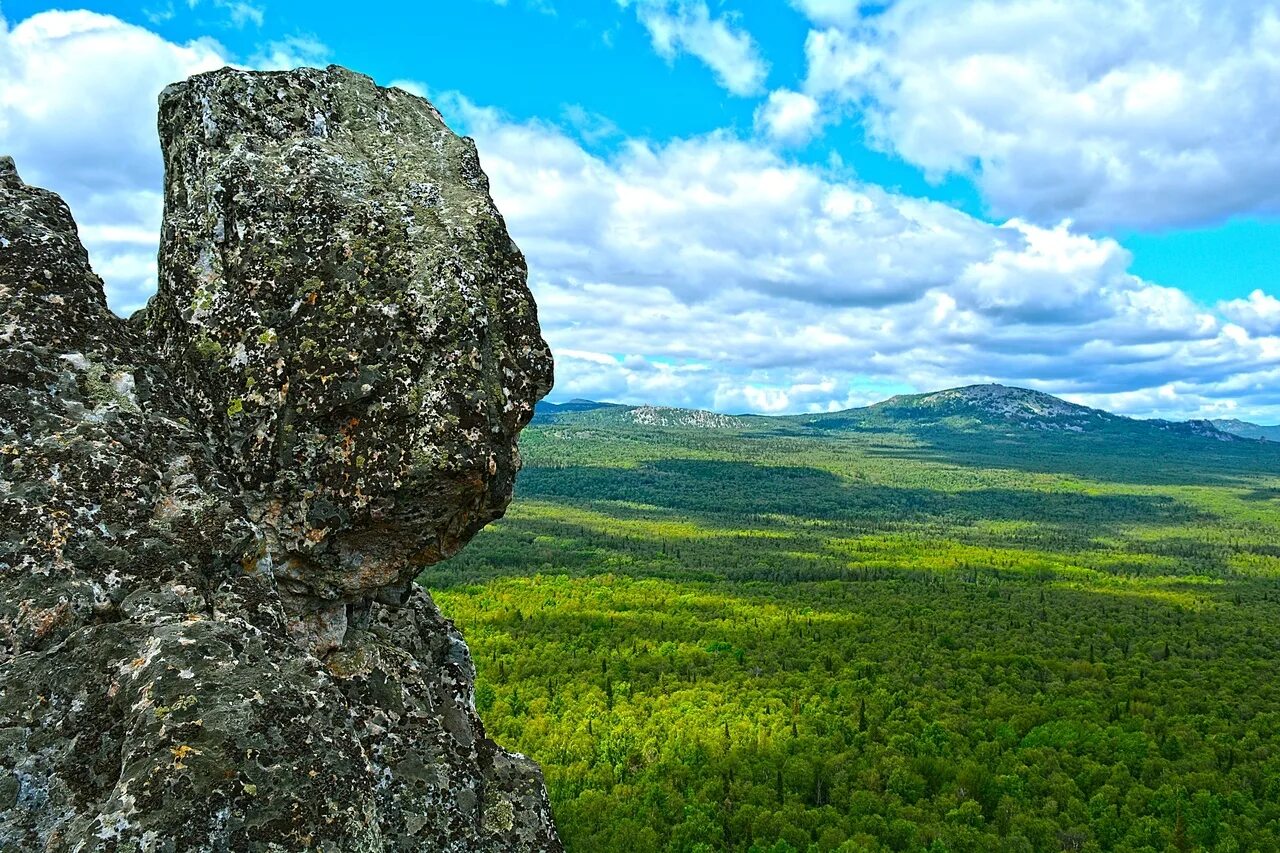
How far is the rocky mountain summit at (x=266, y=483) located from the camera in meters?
5.33

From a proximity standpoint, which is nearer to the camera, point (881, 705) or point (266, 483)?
point (266, 483)

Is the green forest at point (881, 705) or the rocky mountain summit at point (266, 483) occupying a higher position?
the rocky mountain summit at point (266, 483)

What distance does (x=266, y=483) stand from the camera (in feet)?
26.7

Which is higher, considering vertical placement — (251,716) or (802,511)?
(251,716)

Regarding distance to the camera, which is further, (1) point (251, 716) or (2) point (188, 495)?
(2) point (188, 495)

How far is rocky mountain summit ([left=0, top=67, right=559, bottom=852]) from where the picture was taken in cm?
533

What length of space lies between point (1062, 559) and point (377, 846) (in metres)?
124

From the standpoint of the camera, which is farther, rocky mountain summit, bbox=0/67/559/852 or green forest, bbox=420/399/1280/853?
green forest, bbox=420/399/1280/853

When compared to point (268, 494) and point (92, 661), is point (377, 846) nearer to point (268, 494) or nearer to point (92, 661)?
point (92, 661)

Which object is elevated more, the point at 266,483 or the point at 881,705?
the point at 266,483

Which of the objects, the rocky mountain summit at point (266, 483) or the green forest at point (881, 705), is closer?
the rocky mountain summit at point (266, 483)

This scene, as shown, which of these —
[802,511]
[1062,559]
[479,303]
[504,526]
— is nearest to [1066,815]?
[479,303]

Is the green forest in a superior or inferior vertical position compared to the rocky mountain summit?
inferior

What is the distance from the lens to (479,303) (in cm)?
885
